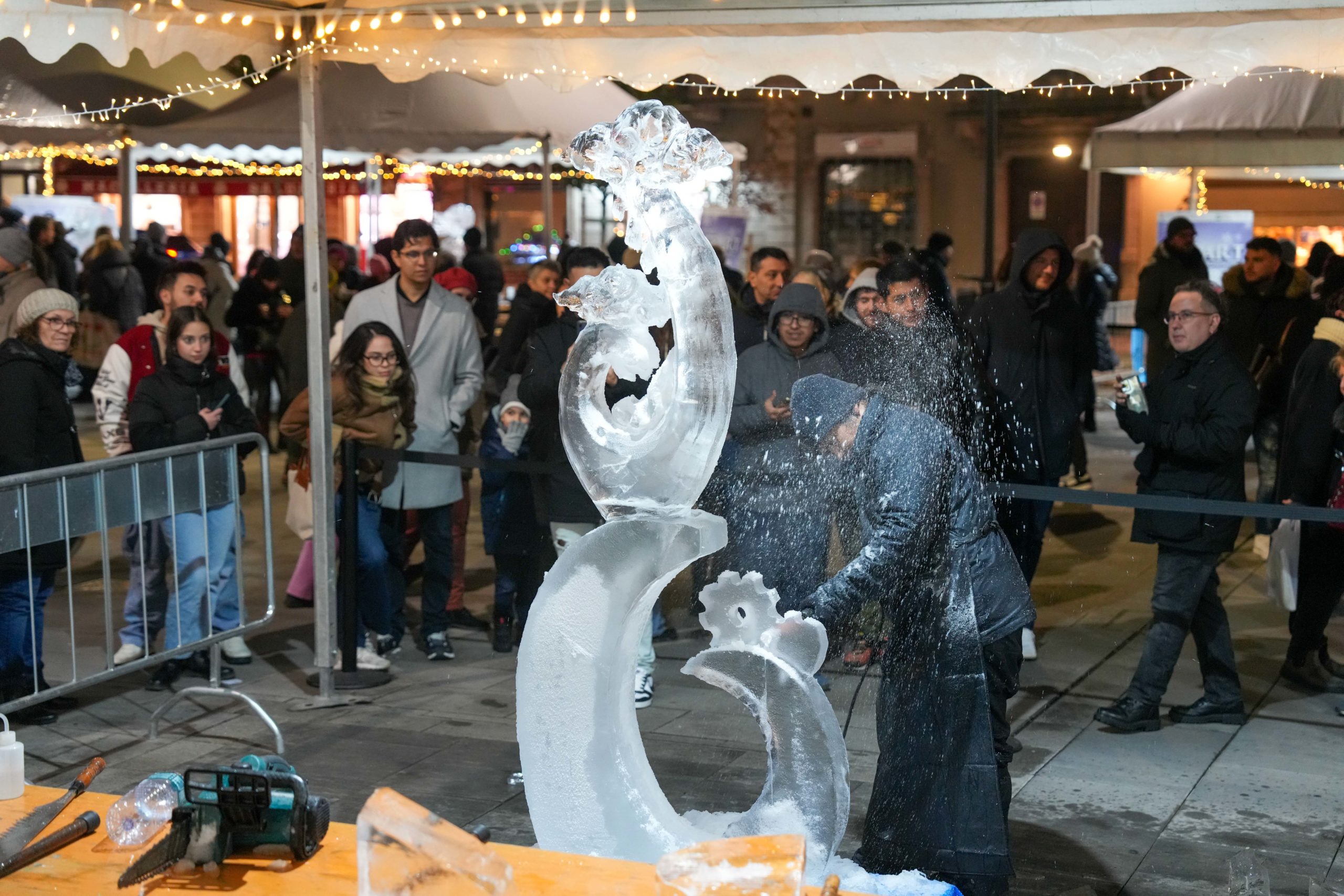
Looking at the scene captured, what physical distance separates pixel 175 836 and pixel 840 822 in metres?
1.51

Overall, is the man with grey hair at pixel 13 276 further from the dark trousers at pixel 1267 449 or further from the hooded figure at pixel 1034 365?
the dark trousers at pixel 1267 449

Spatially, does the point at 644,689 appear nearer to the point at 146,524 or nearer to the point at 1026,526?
the point at 1026,526

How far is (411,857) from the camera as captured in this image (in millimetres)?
2432

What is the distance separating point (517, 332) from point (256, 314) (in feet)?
21.4

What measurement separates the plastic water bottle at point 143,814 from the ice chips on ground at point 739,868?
37.8 inches

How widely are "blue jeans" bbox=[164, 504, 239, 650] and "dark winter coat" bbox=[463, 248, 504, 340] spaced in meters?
6.09

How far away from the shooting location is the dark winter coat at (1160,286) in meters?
12.1

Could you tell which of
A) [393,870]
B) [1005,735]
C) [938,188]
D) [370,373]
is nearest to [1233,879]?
[1005,735]

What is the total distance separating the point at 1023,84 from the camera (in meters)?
5.91

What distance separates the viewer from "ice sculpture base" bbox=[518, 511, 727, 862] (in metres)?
3.19

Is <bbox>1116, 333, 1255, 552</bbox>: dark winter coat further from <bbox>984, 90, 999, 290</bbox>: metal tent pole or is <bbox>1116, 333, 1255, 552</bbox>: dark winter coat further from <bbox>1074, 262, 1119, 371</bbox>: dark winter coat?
<bbox>984, 90, 999, 290</bbox>: metal tent pole

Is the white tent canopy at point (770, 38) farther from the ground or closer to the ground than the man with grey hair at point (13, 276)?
farther from the ground

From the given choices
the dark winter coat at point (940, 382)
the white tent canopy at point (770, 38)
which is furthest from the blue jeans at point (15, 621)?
the dark winter coat at point (940, 382)

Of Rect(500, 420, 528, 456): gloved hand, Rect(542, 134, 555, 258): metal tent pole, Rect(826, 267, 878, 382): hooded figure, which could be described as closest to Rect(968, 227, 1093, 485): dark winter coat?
Rect(826, 267, 878, 382): hooded figure
